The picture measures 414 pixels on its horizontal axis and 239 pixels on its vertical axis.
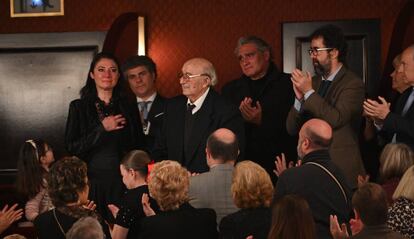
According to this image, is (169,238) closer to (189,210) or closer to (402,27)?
(189,210)

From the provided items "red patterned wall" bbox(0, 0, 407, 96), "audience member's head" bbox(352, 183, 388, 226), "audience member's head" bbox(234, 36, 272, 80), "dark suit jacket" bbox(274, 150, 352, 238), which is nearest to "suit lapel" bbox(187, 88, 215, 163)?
"audience member's head" bbox(234, 36, 272, 80)

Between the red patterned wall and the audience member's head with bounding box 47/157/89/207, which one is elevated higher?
the red patterned wall

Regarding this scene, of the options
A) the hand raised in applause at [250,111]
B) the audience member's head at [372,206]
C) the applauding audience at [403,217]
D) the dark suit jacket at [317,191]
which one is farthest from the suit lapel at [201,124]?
the audience member's head at [372,206]

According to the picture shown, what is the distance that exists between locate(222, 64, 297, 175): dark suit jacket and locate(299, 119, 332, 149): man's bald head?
1.75m

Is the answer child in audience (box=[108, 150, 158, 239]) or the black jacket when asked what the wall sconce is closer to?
the black jacket

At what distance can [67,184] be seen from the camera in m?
4.89

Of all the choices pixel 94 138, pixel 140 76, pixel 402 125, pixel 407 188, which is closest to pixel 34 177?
pixel 94 138

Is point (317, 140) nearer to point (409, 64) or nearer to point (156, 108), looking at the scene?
point (409, 64)

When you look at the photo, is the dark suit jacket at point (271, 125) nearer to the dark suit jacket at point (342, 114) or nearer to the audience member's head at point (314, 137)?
the dark suit jacket at point (342, 114)

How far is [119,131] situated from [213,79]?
81 centimetres

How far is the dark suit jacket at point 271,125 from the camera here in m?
6.86

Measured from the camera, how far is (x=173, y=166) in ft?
16.0

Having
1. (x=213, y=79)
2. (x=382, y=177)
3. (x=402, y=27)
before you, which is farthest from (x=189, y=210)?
(x=402, y=27)

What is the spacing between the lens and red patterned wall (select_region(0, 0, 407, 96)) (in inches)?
324
